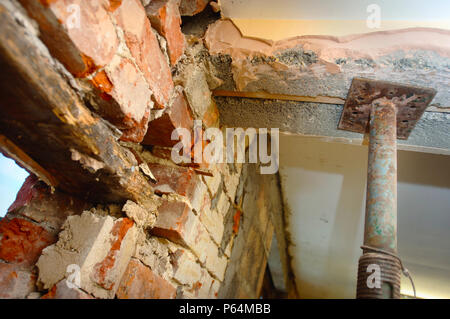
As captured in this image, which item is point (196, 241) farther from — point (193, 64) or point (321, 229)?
Result: point (321, 229)

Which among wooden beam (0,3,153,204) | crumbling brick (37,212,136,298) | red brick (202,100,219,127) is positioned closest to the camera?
wooden beam (0,3,153,204)

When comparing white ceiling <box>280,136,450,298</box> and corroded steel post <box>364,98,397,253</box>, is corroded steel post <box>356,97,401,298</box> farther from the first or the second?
white ceiling <box>280,136,450,298</box>

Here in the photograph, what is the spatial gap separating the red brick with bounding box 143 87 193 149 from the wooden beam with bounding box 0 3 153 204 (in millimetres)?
172

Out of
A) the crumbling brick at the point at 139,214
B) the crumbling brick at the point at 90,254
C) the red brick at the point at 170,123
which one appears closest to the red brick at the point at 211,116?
the red brick at the point at 170,123

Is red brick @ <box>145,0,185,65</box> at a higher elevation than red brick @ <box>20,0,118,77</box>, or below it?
higher

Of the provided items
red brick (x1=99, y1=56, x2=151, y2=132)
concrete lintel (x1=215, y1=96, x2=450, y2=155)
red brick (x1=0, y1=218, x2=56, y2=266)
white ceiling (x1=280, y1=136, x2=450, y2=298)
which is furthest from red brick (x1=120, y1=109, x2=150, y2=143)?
white ceiling (x1=280, y1=136, x2=450, y2=298)

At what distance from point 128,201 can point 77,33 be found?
1.59 feet

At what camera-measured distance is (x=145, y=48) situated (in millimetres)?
786

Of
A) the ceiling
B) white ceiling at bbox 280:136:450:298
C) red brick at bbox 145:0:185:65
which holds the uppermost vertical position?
white ceiling at bbox 280:136:450:298

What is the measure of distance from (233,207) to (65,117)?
47.8 inches

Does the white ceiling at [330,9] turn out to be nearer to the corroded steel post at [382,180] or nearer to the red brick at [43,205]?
the corroded steel post at [382,180]

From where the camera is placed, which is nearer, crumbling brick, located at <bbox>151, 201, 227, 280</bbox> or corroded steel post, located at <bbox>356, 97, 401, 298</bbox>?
corroded steel post, located at <bbox>356, 97, 401, 298</bbox>

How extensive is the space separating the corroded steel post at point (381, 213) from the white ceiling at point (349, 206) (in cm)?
100

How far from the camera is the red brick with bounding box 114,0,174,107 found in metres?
0.71
